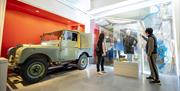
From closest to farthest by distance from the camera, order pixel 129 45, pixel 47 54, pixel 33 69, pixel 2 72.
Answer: pixel 2 72
pixel 33 69
pixel 47 54
pixel 129 45

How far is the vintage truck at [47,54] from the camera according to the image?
2.99m

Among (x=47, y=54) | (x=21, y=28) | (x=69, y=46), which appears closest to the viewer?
(x=47, y=54)

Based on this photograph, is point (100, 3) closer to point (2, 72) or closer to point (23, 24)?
point (23, 24)

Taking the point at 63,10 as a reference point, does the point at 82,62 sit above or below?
below

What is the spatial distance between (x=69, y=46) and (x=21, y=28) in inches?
81.1

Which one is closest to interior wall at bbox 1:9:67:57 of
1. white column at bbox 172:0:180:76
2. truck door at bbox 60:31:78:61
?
truck door at bbox 60:31:78:61

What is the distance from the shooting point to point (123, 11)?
217 inches

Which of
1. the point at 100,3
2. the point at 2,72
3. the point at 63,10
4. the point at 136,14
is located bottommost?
the point at 2,72

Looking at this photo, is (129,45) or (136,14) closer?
(129,45)

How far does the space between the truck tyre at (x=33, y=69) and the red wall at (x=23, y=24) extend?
66.1 inches

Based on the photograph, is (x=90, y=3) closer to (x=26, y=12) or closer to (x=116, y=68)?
(x=26, y=12)

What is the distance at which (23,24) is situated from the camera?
179 inches

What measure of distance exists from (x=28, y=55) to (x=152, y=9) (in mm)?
5005

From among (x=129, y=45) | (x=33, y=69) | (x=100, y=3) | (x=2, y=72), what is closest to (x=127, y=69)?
(x=129, y=45)
